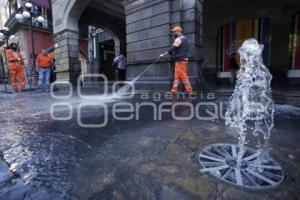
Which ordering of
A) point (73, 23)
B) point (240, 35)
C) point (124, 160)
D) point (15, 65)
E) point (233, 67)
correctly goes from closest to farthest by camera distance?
point (124, 160) < point (15, 65) < point (233, 67) < point (240, 35) < point (73, 23)

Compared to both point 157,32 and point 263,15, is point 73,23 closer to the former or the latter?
point 157,32

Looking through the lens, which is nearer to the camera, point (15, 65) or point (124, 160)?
point (124, 160)

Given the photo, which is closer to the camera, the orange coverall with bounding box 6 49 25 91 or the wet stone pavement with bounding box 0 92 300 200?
the wet stone pavement with bounding box 0 92 300 200

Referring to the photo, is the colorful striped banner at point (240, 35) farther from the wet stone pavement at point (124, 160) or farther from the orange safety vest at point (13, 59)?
the orange safety vest at point (13, 59)

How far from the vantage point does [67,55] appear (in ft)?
40.8

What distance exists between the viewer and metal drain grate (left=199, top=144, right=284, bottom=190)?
5.39 ft

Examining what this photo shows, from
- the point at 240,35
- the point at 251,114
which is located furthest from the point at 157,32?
the point at 240,35

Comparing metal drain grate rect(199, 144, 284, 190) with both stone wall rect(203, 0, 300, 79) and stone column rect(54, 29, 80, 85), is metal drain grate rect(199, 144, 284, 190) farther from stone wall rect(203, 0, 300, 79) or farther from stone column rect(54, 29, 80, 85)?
stone column rect(54, 29, 80, 85)

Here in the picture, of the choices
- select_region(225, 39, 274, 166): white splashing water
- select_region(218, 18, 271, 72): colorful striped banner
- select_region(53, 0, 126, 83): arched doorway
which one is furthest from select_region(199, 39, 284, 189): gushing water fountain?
select_region(53, 0, 126, 83): arched doorway

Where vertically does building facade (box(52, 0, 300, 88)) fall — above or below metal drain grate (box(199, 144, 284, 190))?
above

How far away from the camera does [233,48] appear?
1077cm

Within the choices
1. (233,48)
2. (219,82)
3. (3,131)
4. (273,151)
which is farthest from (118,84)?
(273,151)

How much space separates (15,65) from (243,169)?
10541 millimetres

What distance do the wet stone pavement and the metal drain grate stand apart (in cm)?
7
